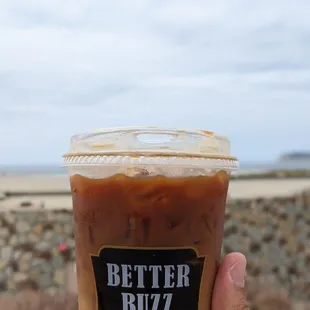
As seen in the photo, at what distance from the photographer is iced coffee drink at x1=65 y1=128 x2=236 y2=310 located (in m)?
1.18

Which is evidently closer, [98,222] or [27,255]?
[98,222]

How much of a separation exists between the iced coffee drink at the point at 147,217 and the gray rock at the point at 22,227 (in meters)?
5.70

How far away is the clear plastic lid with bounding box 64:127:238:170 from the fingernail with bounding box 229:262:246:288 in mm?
244

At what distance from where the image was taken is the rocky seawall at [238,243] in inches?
226

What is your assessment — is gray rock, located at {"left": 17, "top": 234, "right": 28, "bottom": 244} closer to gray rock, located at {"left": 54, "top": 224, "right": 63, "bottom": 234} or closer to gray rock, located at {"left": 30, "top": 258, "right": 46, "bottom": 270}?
gray rock, located at {"left": 54, "top": 224, "right": 63, "bottom": 234}

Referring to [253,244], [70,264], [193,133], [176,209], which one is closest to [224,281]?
[176,209]

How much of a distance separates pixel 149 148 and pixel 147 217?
15 centimetres

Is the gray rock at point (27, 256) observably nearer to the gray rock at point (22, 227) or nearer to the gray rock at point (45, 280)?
the gray rock at point (45, 280)

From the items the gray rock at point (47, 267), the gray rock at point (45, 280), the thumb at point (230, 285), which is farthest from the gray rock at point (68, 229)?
the thumb at point (230, 285)

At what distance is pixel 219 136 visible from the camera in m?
1.31

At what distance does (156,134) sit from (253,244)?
5.64 m

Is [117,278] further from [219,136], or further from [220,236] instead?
[219,136]

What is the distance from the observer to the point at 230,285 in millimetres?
1324

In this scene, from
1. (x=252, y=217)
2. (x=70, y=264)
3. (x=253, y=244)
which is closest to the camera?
(x=70, y=264)
